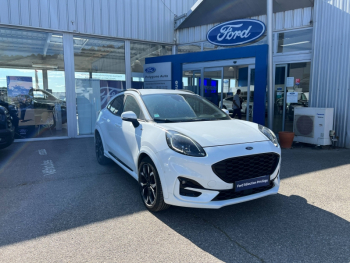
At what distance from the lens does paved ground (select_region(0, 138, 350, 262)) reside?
266 cm

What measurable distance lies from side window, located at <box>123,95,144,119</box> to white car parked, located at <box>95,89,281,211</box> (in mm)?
23

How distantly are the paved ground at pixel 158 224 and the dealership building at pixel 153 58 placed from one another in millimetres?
4181

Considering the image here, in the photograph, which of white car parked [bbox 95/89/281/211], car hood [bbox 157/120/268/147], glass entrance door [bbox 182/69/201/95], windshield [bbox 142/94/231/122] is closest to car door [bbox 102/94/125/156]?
white car parked [bbox 95/89/281/211]

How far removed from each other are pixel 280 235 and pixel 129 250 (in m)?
1.64

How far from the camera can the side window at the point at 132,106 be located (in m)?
4.13

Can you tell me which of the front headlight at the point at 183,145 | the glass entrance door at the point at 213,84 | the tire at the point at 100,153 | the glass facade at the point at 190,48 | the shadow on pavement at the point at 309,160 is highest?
the glass facade at the point at 190,48

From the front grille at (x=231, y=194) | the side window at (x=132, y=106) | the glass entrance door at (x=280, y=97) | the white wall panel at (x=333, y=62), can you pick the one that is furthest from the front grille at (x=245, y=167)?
the glass entrance door at (x=280, y=97)

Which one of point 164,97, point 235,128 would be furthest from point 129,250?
point 164,97

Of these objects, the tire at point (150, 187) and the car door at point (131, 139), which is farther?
the car door at point (131, 139)

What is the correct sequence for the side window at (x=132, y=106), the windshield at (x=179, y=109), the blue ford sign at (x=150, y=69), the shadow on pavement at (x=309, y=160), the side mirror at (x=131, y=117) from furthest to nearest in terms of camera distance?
the blue ford sign at (x=150, y=69)
the shadow on pavement at (x=309, y=160)
the side window at (x=132, y=106)
the windshield at (x=179, y=109)
the side mirror at (x=131, y=117)

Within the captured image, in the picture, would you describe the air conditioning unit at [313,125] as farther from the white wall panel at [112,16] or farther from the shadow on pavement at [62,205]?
the white wall panel at [112,16]

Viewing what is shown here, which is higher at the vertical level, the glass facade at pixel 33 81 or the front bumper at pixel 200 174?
the glass facade at pixel 33 81

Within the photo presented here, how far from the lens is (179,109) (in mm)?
4230

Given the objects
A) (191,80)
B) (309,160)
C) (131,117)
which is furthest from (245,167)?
(191,80)
